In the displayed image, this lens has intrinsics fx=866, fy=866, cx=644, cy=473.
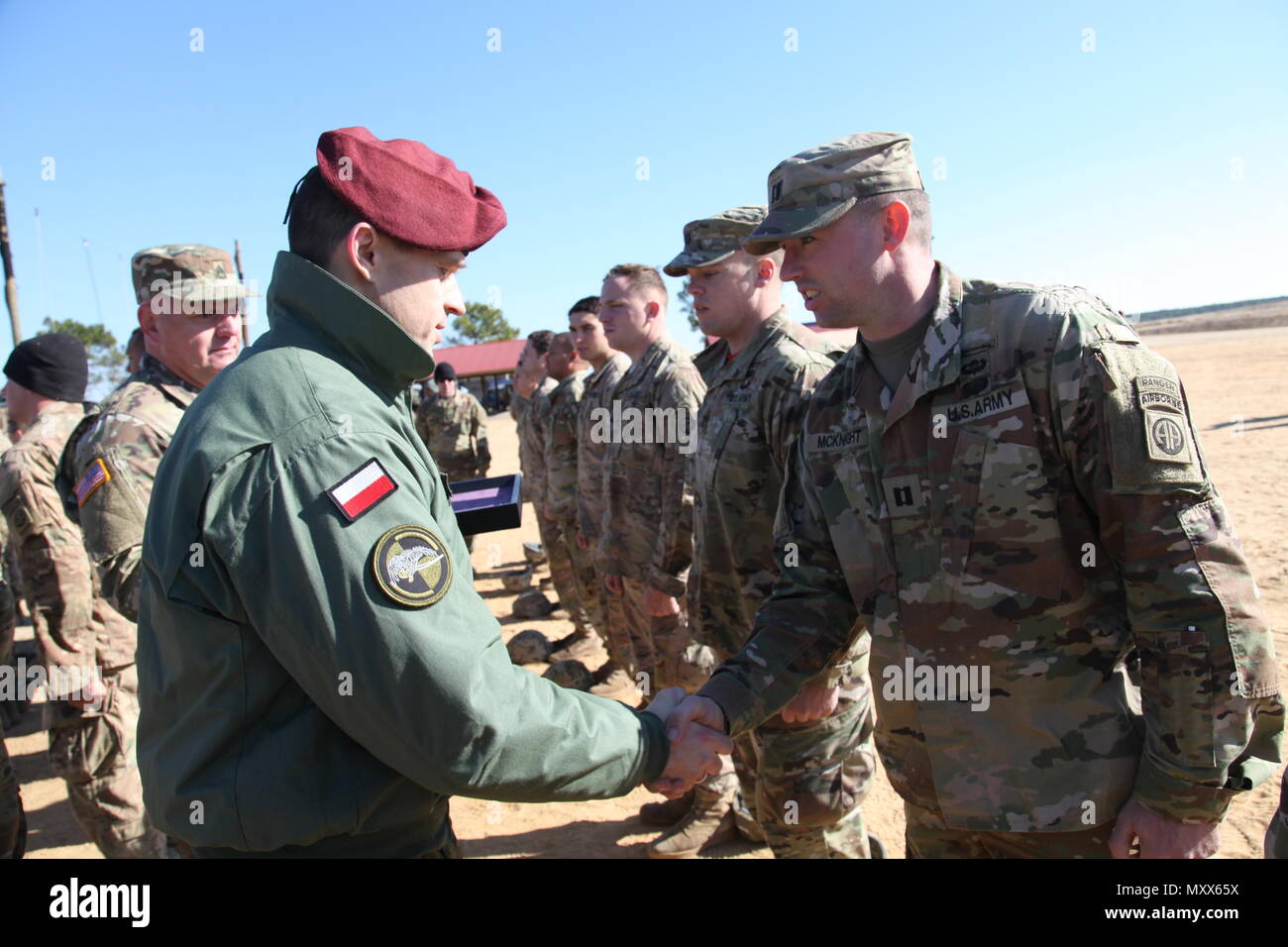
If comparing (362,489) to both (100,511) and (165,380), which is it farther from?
(165,380)

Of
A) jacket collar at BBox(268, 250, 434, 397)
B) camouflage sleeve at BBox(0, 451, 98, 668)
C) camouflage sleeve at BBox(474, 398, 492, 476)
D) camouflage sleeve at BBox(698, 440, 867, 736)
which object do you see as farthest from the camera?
camouflage sleeve at BBox(474, 398, 492, 476)

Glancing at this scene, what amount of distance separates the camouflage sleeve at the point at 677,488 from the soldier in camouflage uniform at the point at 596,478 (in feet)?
3.95

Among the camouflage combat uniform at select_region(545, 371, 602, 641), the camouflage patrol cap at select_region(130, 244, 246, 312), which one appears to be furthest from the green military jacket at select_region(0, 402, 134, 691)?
the camouflage combat uniform at select_region(545, 371, 602, 641)

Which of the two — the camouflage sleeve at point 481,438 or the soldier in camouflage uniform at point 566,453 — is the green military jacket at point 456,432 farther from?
the soldier in camouflage uniform at point 566,453

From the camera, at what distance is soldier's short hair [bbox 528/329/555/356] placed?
10.2 m

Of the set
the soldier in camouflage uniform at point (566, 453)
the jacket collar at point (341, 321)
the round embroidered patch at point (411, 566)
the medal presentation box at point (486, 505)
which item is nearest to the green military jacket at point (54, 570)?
the medal presentation box at point (486, 505)

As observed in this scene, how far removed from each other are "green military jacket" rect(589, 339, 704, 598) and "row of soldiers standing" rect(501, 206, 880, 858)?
0.03ft

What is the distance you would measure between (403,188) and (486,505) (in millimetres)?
1222

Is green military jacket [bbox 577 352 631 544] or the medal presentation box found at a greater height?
the medal presentation box

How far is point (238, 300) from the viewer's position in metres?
3.85

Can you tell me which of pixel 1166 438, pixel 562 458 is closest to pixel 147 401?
pixel 1166 438

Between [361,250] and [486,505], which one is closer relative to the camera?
[361,250]

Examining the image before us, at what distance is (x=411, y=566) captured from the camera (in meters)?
1.67

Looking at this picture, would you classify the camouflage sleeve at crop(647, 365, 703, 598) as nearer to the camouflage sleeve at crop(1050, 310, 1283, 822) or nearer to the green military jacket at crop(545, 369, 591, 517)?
the camouflage sleeve at crop(1050, 310, 1283, 822)
